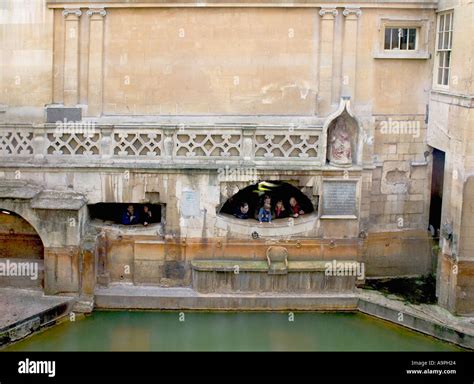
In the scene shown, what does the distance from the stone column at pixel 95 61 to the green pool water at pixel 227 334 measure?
4.04 metres

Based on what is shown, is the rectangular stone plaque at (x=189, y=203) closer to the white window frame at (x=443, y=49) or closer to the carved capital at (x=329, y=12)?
the carved capital at (x=329, y=12)

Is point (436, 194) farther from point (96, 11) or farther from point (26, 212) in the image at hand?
point (26, 212)

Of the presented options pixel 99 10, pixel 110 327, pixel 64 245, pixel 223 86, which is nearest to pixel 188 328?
pixel 110 327

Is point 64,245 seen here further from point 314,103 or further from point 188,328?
point 314,103

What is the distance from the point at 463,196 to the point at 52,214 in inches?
284

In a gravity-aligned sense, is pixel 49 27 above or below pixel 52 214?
above

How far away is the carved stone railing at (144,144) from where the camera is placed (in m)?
15.4

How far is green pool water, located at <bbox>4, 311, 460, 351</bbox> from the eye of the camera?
541 inches

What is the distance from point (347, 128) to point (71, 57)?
5.46m

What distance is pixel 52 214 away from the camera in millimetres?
14883

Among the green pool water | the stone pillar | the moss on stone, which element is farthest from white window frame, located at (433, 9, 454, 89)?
the green pool water

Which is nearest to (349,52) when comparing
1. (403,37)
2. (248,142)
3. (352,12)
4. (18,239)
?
(352,12)

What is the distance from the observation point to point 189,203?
15.4 meters
